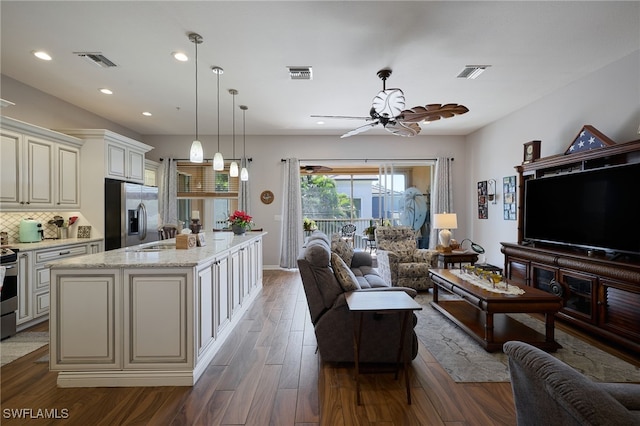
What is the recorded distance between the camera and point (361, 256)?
4734mm

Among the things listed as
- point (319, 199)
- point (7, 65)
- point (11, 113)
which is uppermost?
point (7, 65)

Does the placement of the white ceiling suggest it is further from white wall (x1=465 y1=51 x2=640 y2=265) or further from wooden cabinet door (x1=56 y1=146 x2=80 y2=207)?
wooden cabinet door (x1=56 y1=146 x2=80 y2=207)

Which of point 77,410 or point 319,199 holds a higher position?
point 319,199

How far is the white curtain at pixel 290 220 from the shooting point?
674 centimetres

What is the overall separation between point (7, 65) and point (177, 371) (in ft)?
13.2

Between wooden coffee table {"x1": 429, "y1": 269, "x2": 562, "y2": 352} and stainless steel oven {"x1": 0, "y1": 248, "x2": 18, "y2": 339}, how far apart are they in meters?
4.59

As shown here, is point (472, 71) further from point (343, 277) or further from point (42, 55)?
point (42, 55)

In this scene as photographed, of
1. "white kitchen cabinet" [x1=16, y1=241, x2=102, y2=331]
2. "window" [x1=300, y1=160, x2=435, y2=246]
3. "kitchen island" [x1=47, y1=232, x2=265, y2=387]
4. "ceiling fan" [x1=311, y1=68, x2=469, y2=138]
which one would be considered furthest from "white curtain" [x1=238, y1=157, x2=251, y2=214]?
"kitchen island" [x1=47, y1=232, x2=265, y2=387]

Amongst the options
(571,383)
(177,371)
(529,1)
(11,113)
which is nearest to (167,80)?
(11,113)

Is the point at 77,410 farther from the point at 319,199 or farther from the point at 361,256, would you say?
the point at 319,199

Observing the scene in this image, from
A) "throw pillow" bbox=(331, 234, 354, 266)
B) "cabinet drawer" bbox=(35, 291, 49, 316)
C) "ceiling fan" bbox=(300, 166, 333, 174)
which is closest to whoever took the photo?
"cabinet drawer" bbox=(35, 291, 49, 316)

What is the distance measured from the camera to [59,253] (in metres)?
3.79

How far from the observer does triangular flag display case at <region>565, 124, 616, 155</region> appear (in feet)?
10.9

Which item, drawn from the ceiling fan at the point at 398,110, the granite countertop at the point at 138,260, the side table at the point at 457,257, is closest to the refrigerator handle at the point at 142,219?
the granite countertop at the point at 138,260
